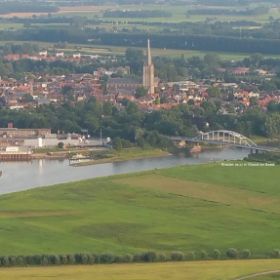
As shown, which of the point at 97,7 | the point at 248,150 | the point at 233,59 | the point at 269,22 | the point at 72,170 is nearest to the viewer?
the point at 72,170

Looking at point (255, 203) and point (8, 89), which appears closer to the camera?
point (255, 203)

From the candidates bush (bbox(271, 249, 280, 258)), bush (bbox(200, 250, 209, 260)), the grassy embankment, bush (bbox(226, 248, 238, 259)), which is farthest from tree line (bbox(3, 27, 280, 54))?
bush (bbox(200, 250, 209, 260))

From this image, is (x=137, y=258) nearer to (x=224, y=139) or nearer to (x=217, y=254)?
(x=217, y=254)

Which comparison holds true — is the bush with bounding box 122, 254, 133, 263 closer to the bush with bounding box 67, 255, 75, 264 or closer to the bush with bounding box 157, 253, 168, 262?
the bush with bounding box 157, 253, 168, 262

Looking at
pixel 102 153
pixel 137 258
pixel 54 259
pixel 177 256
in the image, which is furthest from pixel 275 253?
pixel 102 153

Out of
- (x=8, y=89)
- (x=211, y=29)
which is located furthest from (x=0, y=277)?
(x=211, y=29)

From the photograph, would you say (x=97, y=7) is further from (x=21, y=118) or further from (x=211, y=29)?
(x=21, y=118)
